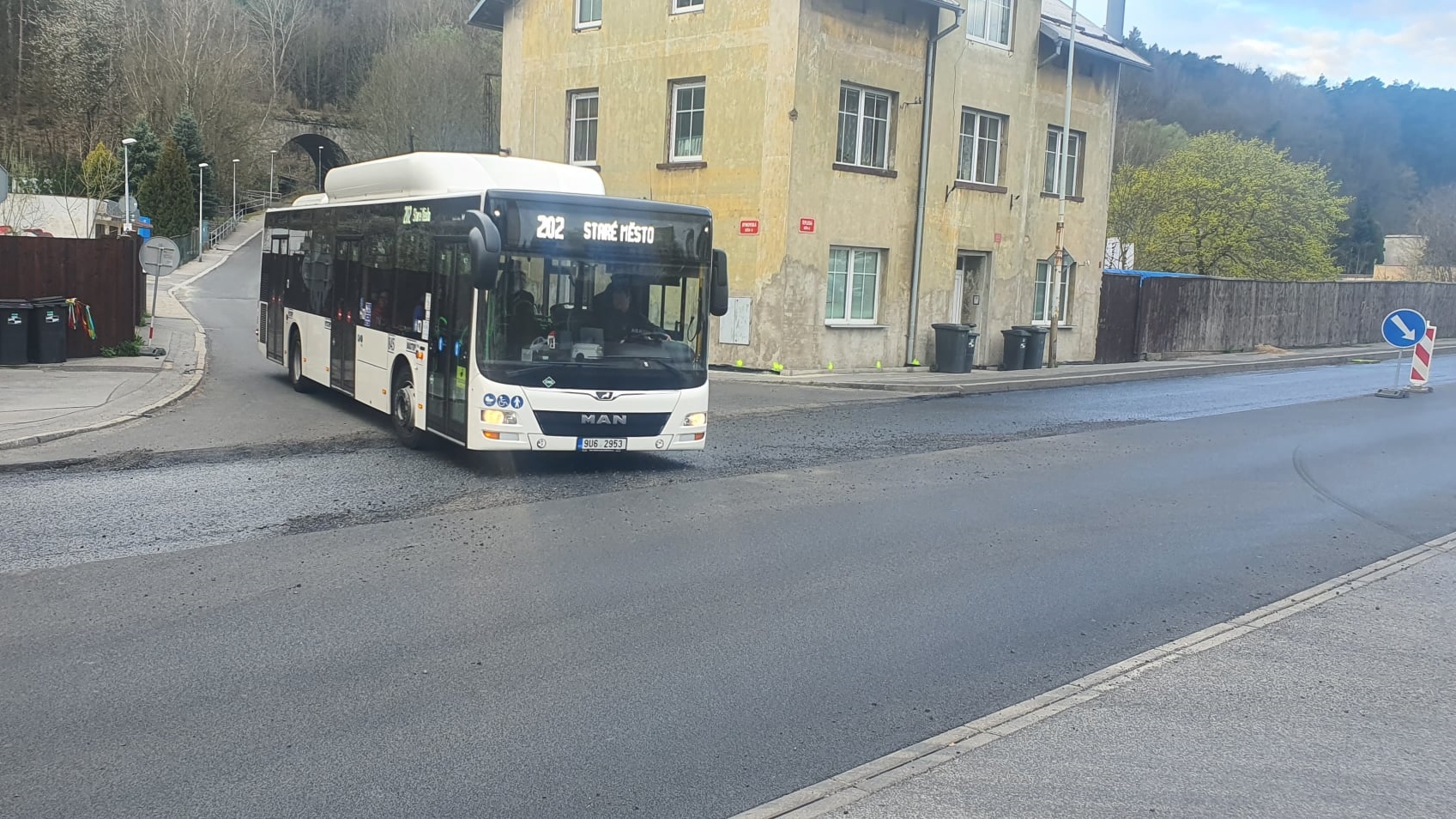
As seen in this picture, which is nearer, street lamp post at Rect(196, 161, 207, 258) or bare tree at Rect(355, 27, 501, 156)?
bare tree at Rect(355, 27, 501, 156)

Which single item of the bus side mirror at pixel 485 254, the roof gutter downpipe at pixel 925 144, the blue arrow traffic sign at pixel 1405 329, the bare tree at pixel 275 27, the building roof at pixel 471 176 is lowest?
the blue arrow traffic sign at pixel 1405 329

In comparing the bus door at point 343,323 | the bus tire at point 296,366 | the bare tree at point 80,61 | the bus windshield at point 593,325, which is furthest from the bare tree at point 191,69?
the bus windshield at point 593,325

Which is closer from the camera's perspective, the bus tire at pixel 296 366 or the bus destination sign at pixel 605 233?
the bus destination sign at pixel 605 233

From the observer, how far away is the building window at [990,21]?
2692cm

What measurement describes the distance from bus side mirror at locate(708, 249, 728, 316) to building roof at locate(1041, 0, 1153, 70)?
1837 cm

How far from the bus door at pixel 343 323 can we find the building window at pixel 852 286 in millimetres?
11361

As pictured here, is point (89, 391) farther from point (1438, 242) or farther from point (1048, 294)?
point (1438, 242)

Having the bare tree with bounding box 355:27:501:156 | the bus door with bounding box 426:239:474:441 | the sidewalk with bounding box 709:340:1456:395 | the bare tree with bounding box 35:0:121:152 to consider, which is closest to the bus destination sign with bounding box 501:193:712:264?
the bus door with bounding box 426:239:474:441

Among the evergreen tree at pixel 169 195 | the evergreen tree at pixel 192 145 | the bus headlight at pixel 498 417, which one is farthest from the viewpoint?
the evergreen tree at pixel 192 145

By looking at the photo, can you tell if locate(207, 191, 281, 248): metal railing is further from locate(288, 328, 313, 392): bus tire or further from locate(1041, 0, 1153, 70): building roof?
locate(288, 328, 313, 392): bus tire

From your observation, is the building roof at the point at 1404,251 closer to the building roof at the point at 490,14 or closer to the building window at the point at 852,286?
the building window at the point at 852,286

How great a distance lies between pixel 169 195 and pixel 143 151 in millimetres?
5156

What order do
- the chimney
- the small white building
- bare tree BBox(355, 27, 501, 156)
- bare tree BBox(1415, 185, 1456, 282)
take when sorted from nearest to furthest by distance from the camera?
1. the chimney
2. the small white building
3. bare tree BBox(355, 27, 501, 156)
4. bare tree BBox(1415, 185, 1456, 282)

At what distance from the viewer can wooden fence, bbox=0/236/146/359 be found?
19.0 meters
